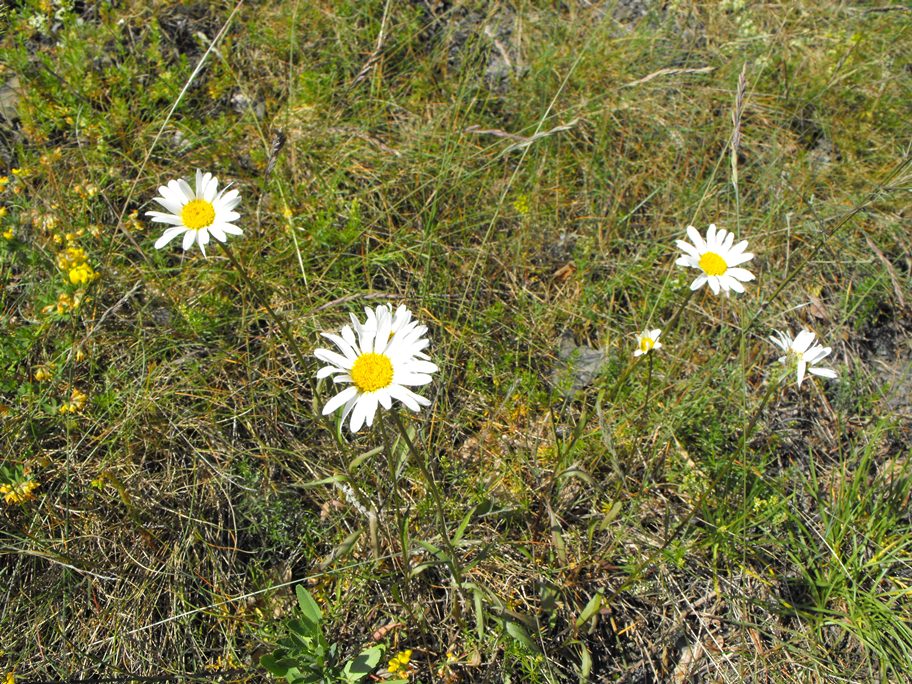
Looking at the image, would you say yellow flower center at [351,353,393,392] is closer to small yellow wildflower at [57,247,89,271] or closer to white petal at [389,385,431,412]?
white petal at [389,385,431,412]

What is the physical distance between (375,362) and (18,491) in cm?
128

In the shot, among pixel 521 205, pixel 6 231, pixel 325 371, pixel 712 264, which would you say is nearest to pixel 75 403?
pixel 6 231

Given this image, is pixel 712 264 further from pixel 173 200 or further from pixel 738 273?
pixel 173 200

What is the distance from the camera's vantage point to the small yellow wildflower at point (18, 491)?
1920 mm

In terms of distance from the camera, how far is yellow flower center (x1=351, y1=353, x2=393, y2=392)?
147cm

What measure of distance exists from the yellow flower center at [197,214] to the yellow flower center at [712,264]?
4.68ft

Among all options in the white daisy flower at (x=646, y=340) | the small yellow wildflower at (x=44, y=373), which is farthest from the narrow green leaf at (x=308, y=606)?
the white daisy flower at (x=646, y=340)

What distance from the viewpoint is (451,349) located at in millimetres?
2408

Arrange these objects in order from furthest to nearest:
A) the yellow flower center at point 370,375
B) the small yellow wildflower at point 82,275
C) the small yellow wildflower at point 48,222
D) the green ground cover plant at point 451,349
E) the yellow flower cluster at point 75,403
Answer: the small yellow wildflower at point 48,222 → the small yellow wildflower at point 82,275 → the yellow flower cluster at point 75,403 → the green ground cover plant at point 451,349 → the yellow flower center at point 370,375

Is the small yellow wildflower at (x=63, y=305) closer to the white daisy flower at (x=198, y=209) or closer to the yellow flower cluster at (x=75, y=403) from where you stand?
the yellow flower cluster at (x=75, y=403)

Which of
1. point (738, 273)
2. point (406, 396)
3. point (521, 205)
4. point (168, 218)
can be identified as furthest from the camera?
point (521, 205)

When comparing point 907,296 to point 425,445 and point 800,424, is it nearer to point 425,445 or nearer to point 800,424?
point 800,424

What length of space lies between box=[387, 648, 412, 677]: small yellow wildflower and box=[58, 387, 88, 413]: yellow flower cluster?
129 cm

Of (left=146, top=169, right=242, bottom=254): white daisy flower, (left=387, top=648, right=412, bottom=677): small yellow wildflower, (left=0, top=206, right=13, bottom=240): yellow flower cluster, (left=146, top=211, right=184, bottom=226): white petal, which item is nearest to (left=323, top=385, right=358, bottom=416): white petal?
Answer: (left=146, top=169, right=242, bottom=254): white daisy flower
